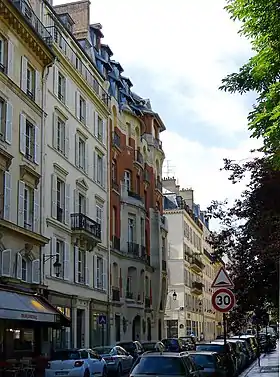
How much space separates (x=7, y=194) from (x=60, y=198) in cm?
A: 762

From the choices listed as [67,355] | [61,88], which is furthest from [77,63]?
[67,355]

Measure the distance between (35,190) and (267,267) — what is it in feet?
41.5

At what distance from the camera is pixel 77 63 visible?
41.0m

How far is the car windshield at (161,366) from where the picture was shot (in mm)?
15648

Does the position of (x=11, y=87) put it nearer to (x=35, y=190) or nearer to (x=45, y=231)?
(x=35, y=190)

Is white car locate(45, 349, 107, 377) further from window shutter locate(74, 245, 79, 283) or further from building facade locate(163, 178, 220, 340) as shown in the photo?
building facade locate(163, 178, 220, 340)

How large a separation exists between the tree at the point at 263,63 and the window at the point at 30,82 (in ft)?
72.6

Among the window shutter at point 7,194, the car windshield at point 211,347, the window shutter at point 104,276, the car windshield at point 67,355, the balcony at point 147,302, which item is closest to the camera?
the car windshield at point 67,355

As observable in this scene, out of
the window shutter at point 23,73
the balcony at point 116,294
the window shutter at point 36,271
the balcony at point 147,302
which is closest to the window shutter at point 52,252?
the window shutter at point 36,271

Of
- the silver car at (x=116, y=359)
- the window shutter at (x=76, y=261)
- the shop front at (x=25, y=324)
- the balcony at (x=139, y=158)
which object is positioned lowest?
the silver car at (x=116, y=359)

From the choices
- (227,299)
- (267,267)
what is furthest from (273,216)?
(227,299)

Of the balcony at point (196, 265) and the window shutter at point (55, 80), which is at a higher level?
the window shutter at point (55, 80)

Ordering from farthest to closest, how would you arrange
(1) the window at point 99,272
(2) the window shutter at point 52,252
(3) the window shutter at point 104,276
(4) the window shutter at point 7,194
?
(3) the window shutter at point 104,276, (1) the window at point 99,272, (2) the window shutter at point 52,252, (4) the window shutter at point 7,194

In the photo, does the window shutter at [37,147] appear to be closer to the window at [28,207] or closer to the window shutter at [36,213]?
the window shutter at [36,213]
